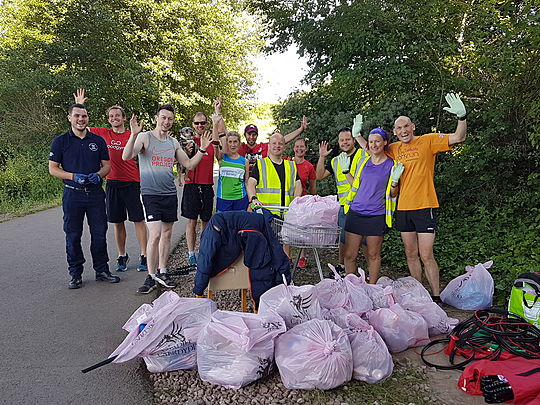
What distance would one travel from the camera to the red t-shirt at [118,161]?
580 centimetres

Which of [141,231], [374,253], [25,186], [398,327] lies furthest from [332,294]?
[25,186]

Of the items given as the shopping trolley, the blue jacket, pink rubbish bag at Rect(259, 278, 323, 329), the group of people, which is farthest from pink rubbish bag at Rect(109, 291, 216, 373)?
the group of people

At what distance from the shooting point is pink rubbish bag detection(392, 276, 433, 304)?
4141 mm

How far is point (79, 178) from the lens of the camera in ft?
16.7

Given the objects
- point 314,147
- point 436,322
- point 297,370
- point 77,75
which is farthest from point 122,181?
point 77,75

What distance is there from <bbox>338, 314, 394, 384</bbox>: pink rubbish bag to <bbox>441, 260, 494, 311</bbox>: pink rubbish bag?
180 centimetres

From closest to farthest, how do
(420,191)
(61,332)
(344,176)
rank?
(61,332), (420,191), (344,176)

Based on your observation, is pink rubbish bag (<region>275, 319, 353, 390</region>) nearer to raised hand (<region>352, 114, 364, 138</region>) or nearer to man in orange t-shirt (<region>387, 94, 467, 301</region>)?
man in orange t-shirt (<region>387, 94, 467, 301</region>)

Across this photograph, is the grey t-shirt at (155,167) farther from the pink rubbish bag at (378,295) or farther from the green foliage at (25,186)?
the green foliage at (25,186)

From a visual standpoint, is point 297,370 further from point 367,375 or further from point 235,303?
point 235,303

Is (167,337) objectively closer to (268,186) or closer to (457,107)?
(268,186)

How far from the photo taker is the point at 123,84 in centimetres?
2234

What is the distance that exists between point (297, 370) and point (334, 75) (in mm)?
7375

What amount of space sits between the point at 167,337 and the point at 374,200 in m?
2.71
